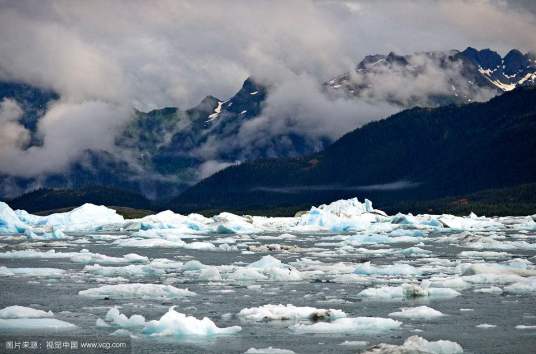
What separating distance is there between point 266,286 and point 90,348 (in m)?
14.5

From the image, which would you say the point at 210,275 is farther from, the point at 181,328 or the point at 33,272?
the point at 181,328

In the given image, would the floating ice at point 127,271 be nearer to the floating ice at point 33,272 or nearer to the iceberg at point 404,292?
the floating ice at point 33,272

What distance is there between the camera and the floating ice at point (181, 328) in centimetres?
2397

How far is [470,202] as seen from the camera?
195 meters

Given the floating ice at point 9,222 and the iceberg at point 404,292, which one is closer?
the iceberg at point 404,292

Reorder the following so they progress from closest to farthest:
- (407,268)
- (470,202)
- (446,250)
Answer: (407,268), (446,250), (470,202)

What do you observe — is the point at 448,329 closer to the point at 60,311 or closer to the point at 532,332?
the point at 532,332

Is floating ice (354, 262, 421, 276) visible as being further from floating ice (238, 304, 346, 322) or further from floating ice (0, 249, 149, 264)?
floating ice (0, 249, 149, 264)

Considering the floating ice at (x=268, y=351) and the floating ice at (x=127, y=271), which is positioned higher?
the floating ice at (x=127, y=271)

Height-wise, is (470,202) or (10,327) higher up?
(470,202)

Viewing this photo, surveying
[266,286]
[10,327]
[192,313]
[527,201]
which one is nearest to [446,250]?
[266,286]

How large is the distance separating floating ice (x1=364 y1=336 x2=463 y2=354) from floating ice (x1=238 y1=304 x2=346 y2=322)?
16.2 feet

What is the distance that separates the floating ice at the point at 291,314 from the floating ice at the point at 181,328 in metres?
2.62

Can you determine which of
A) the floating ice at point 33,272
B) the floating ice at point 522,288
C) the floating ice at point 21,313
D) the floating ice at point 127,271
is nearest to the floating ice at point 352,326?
the floating ice at point 21,313
